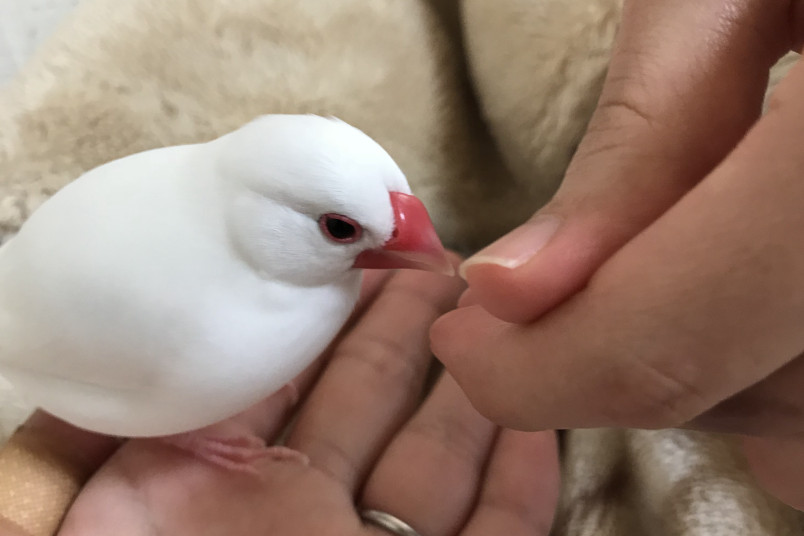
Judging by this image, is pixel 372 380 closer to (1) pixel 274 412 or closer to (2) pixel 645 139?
(1) pixel 274 412

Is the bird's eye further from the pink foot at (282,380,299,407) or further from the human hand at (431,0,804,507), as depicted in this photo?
the pink foot at (282,380,299,407)

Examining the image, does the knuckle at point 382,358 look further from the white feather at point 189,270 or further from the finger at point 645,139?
the finger at point 645,139

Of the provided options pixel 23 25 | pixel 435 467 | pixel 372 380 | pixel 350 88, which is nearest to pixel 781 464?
pixel 435 467

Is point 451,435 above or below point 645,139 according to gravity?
below

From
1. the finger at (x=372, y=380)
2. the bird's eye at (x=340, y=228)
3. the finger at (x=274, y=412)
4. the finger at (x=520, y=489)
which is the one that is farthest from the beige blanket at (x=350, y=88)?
the bird's eye at (x=340, y=228)

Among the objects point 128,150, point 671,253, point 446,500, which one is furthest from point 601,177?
point 128,150

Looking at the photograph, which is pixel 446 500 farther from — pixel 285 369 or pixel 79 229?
pixel 79 229
